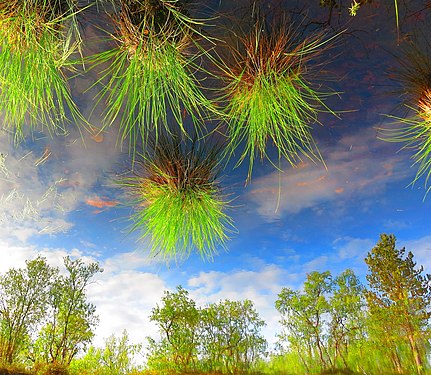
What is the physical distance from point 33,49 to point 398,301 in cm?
1811

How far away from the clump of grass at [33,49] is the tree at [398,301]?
17598 millimetres

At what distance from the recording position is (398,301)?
591 inches

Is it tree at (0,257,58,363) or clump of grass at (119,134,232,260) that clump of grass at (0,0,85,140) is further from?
tree at (0,257,58,363)

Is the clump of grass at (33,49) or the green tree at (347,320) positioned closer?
the clump of grass at (33,49)

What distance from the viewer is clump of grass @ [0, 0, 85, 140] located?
1.08m

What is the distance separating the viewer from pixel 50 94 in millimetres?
1244

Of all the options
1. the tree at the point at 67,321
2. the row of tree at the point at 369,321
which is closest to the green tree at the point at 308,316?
the row of tree at the point at 369,321

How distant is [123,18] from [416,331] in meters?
18.5

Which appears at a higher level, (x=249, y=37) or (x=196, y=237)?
(x=249, y=37)

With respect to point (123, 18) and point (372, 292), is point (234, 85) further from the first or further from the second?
point (372, 292)

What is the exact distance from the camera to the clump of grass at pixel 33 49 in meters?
1.08

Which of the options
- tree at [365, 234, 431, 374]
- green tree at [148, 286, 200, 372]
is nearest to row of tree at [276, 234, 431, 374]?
tree at [365, 234, 431, 374]

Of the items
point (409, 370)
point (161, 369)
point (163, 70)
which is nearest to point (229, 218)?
point (163, 70)

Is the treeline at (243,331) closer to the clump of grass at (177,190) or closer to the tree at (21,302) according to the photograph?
the tree at (21,302)
